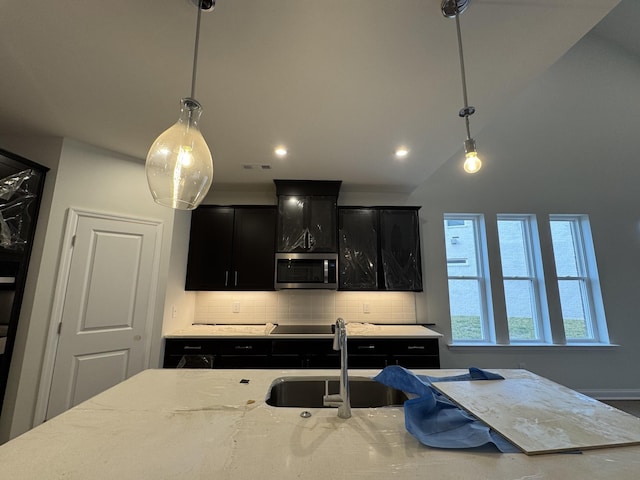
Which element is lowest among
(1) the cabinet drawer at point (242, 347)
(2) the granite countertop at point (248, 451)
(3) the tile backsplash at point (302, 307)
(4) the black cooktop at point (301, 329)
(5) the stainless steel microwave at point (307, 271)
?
(1) the cabinet drawer at point (242, 347)

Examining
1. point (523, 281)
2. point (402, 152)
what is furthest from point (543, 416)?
point (523, 281)

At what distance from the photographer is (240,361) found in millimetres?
2590

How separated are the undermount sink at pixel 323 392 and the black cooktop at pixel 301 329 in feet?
4.10

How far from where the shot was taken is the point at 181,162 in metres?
1.04

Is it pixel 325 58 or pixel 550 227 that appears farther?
pixel 550 227

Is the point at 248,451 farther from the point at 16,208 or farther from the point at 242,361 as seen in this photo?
the point at 16,208

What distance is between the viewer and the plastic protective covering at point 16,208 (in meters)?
1.92

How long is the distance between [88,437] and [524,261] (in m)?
4.40

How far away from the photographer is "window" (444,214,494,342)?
332cm

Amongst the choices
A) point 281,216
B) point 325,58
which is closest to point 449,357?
point 281,216

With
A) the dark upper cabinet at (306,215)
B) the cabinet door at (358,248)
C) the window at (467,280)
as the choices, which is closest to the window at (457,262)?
the window at (467,280)

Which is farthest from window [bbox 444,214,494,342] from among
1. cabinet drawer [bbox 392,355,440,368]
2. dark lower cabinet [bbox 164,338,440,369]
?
dark lower cabinet [bbox 164,338,440,369]

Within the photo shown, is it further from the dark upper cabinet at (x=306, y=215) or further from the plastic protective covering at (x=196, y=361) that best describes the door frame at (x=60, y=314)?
the dark upper cabinet at (x=306, y=215)

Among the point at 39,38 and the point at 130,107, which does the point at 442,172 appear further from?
the point at 39,38
